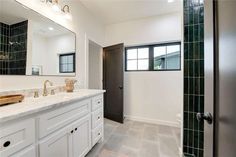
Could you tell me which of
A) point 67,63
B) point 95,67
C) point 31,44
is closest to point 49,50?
point 31,44

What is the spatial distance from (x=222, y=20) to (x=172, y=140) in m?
2.31

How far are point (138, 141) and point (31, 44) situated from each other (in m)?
2.28

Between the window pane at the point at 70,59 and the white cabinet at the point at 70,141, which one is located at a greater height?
the window pane at the point at 70,59

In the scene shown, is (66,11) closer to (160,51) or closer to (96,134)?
(96,134)

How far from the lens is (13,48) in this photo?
1453mm

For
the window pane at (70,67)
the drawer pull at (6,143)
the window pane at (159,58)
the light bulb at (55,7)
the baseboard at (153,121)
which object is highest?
the light bulb at (55,7)

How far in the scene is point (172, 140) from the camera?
7.80 ft

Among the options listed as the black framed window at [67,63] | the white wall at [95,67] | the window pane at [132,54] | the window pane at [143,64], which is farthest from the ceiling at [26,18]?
the window pane at [143,64]

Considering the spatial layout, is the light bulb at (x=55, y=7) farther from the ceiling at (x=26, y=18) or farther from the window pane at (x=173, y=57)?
the window pane at (x=173, y=57)

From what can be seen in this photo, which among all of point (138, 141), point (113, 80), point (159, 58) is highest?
point (159, 58)

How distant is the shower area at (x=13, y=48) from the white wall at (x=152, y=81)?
8.03 feet

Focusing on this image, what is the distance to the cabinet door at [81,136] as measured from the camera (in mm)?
1520

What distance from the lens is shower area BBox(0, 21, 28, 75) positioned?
1354mm

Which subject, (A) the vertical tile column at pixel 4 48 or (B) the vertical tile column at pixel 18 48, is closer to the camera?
(A) the vertical tile column at pixel 4 48
